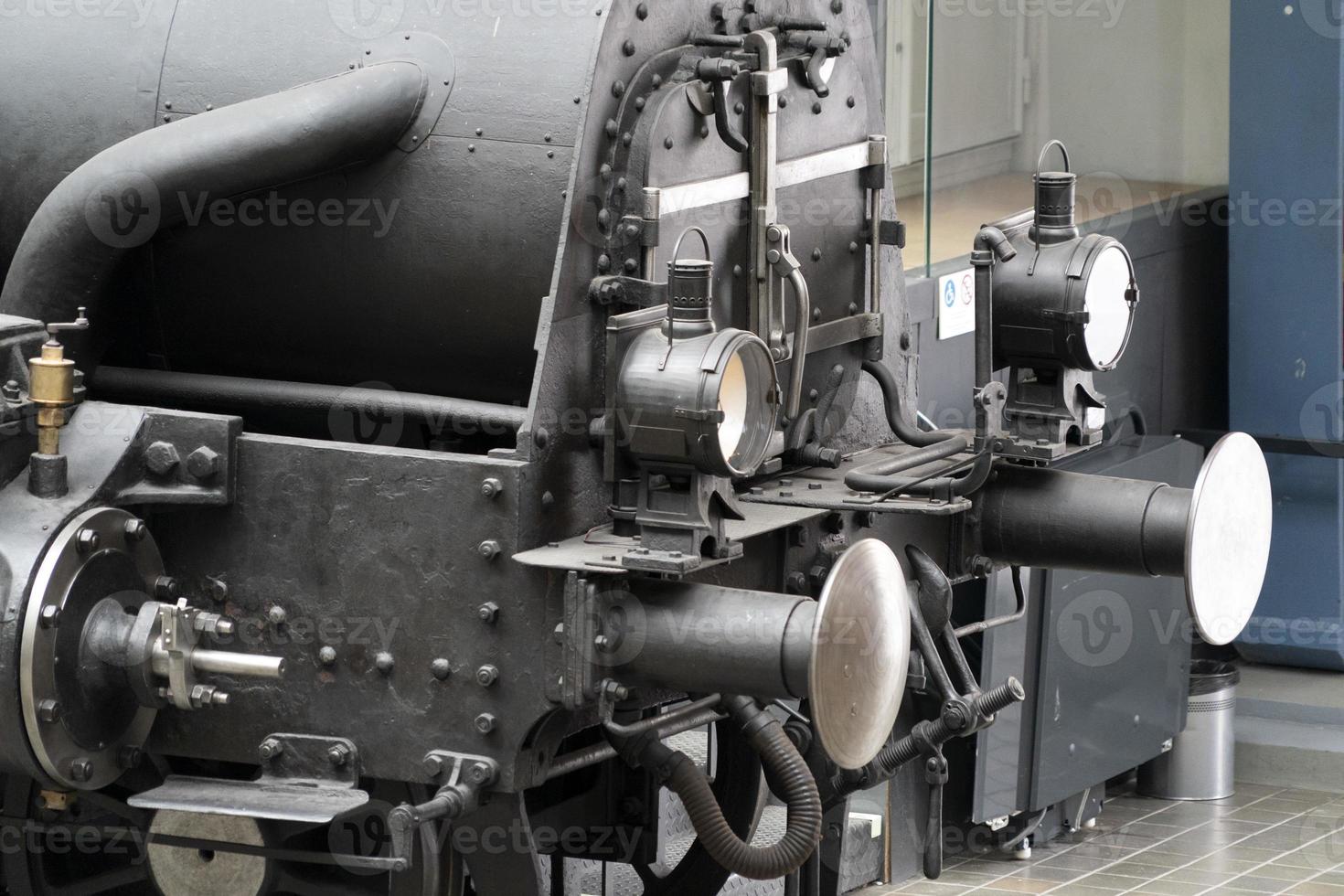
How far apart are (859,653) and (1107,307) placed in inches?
44.4

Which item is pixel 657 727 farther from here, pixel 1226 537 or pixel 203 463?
pixel 1226 537

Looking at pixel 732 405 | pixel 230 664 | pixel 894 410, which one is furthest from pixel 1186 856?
pixel 230 664

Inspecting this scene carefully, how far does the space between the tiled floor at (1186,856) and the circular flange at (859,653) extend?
3129mm

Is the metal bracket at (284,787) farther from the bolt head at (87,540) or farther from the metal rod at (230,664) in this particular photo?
the bolt head at (87,540)

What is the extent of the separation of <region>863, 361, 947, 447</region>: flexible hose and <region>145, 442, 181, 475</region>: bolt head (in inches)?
59.6

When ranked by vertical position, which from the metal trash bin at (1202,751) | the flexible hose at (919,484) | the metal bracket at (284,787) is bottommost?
the metal trash bin at (1202,751)

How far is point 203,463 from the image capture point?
3680 millimetres

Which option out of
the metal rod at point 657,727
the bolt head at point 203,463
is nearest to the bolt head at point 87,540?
the bolt head at point 203,463

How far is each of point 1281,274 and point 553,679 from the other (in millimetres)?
5369

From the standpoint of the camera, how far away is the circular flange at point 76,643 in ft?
11.3

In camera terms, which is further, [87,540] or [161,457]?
[161,457]

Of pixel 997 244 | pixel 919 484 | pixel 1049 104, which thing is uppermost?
pixel 1049 104

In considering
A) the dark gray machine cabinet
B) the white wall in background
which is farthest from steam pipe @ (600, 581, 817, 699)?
the white wall in background

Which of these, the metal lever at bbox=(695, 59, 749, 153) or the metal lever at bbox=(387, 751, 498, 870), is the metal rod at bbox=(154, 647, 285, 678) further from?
the metal lever at bbox=(695, 59, 749, 153)
